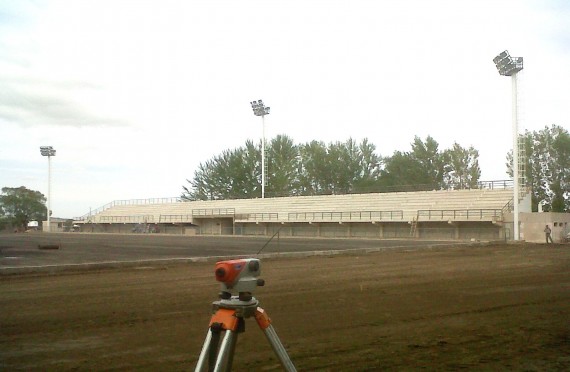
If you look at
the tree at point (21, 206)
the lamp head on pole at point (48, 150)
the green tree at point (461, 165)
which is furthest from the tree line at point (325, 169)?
the tree at point (21, 206)

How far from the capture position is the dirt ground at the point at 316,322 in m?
7.49

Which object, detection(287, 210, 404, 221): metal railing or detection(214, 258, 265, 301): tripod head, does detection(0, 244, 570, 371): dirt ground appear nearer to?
detection(214, 258, 265, 301): tripod head

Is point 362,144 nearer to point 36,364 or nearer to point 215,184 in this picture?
point 215,184

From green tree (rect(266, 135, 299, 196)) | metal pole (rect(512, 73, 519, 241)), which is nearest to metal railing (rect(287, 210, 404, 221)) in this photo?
metal pole (rect(512, 73, 519, 241))

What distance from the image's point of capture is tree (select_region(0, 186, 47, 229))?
124375mm

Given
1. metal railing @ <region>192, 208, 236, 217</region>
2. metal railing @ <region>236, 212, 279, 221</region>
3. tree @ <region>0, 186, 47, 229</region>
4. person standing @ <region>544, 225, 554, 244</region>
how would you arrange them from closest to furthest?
1. person standing @ <region>544, 225, 554, 244</region>
2. metal railing @ <region>236, 212, 279, 221</region>
3. metal railing @ <region>192, 208, 236, 217</region>
4. tree @ <region>0, 186, 47, 229</region>

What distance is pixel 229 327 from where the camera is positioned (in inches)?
152

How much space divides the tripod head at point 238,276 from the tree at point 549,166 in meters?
81.7

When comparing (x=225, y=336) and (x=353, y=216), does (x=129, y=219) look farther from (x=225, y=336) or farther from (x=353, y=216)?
(x=225, y=336)

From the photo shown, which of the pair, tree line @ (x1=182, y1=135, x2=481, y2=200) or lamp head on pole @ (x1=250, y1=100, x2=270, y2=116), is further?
tree line @ (x1=182, y1=135, x2=481, y2=200)

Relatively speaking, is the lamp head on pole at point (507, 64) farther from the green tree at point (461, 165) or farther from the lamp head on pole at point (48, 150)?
the lamp head on pole at point (48, 150)

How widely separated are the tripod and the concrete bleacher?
171ft

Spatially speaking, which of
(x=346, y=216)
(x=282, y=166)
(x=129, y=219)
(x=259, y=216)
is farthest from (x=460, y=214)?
(x=129, y=219)

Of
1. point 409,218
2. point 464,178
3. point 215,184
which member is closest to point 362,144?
point 464,178
